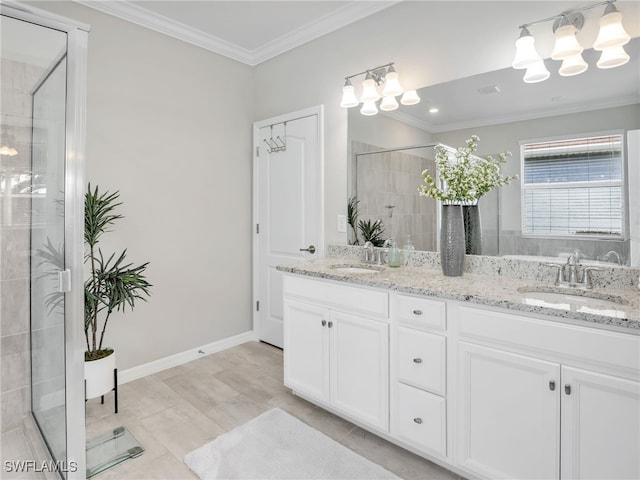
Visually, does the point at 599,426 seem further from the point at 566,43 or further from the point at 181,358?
the point at 181,358

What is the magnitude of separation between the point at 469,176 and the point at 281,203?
170 cm

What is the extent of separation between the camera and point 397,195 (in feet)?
8.37

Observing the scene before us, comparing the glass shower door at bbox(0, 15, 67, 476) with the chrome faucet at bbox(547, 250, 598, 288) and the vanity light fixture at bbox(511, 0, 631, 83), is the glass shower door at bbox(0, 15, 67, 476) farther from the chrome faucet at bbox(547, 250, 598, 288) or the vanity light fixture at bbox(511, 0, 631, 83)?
the chrome faucet at bbox(547, 250, 598, 288)

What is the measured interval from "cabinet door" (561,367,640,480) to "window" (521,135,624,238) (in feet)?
2.76

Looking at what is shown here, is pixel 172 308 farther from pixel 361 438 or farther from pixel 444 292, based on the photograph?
pixel 444 292

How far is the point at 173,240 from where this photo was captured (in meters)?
2.98

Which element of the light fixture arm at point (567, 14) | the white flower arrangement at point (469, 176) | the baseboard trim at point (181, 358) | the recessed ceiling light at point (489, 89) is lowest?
the baseboard trim at point (181, 358)

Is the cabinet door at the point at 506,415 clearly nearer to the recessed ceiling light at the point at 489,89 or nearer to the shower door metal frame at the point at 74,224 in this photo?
the recessed ceiling light at the point at 489,89

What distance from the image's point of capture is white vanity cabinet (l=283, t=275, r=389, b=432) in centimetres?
192

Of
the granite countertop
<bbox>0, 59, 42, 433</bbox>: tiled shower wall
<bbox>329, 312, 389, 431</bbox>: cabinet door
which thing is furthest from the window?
<bbox>0, 59, 42, 433</bbox>: tiled shower wall

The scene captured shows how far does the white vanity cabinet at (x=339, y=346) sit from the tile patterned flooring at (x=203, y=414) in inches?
5.1

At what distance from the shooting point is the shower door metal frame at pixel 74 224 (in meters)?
1.56

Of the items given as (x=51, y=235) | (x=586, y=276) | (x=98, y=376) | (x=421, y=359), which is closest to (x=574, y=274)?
(x=586, y=276)

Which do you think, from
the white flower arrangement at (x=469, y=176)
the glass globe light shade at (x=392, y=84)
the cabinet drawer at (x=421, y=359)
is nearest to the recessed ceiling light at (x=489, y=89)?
the white flower arrangement at (x=469, y=176)
